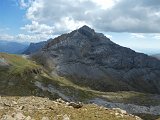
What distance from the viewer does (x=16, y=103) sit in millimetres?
37719

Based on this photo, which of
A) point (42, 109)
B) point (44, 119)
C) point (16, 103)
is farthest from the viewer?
point (16, 103)

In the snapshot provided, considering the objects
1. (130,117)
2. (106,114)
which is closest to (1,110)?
(106,114)

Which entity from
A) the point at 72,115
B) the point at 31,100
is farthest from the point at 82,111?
the point at 31,100

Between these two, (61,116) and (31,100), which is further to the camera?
(31,100)

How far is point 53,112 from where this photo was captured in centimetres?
3388

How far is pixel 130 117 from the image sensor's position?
1357 inches

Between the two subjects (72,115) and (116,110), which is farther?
(116,110)

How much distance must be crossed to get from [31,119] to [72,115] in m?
4.03

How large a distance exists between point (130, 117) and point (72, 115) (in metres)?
5.92

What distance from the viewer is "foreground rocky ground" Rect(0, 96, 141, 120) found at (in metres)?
33.0

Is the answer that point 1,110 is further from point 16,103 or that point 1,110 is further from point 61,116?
point 61,116

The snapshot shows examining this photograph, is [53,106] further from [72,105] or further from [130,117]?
[130,117]

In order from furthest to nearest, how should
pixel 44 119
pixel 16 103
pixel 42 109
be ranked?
pixel 16 103 < pixel 42 109 < pixel 44 119

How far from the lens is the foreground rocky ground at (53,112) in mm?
33031
